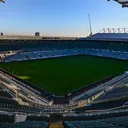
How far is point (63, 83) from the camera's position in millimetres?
35531

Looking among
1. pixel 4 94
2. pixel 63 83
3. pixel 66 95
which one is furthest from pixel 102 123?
pixel 63 83

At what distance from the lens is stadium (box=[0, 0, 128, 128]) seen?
42.7 feet

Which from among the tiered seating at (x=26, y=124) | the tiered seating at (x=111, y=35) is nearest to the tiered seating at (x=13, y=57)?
the tiered seating at (x=111, y=35)

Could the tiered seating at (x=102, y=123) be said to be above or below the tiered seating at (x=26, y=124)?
below

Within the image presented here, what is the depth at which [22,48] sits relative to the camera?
67500 millimetres

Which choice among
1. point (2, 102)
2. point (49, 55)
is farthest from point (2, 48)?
point (2, 102)

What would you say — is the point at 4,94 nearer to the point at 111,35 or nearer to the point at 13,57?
the point at 13,57

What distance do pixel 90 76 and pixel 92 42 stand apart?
40.1m

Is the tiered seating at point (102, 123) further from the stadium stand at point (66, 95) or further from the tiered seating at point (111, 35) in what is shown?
the tiered seating at point (111, 35)

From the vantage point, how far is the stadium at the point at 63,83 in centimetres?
1300

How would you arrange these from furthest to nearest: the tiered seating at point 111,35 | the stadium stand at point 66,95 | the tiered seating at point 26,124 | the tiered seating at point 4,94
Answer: the tiered seating at point 111,35
the tiered seating at point 4,94
the stadium stand at point 66,95
the tiered seating at point 26,124

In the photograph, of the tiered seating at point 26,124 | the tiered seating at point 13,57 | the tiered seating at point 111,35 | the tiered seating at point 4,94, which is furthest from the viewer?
the tiered seating at point 111,35

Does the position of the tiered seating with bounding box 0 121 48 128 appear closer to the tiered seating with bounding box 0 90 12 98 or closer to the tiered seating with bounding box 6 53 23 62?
the tiered seating with bounding box 0 90 12 98

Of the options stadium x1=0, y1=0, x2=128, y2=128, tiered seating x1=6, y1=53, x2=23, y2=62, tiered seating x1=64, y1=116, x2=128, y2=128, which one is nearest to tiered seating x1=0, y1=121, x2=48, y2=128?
Answer: stadium x1=0, y1=0, x2=128, y2=128
